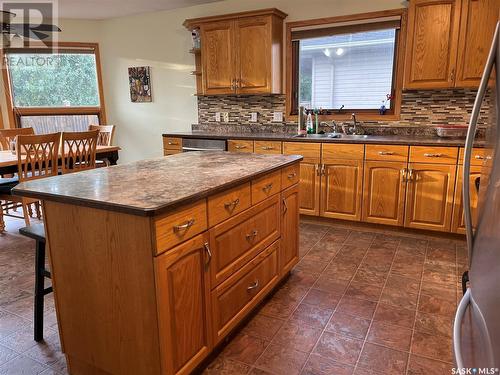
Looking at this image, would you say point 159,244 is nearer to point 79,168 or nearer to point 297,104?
point 79,168

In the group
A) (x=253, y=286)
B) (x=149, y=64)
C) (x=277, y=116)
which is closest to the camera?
(x=253, y=286)

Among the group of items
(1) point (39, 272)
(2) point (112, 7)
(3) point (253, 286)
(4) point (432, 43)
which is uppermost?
(2) point (112, 7)

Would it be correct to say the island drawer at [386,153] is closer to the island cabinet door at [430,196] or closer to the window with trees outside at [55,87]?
the island cabinet door at [430,196]

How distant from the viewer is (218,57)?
412cm

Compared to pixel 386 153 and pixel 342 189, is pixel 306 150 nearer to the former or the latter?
pixel 342 189

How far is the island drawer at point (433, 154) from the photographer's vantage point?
301 centimetres

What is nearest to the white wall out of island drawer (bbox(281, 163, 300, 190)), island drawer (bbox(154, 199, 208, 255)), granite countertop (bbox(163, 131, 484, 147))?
granite countertop (bbox(163, 131, 484, 147))

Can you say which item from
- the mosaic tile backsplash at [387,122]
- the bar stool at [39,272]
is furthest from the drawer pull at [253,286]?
the mosaic tile backsplash at [387,122]

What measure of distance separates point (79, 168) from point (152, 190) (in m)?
2.48

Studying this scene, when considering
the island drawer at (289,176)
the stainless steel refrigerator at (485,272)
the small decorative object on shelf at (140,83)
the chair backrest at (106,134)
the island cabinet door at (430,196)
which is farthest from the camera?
the small decorative object on shelf at (140,83)

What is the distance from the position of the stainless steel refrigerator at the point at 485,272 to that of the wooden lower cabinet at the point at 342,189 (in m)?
2.41

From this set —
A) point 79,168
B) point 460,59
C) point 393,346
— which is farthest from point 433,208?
point 79,168

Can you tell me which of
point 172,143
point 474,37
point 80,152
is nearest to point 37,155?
point 80,152

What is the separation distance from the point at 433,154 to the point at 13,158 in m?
3.65
